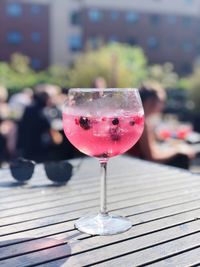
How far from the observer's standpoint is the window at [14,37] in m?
31.7

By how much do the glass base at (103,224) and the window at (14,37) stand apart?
31721mm

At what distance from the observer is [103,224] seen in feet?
3.99

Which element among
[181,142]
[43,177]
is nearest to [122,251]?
[43,177]

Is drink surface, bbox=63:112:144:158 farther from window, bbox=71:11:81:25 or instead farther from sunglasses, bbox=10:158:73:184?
window, bbox=71:11:81:25

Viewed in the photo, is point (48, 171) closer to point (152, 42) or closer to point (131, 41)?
point (131, 41)

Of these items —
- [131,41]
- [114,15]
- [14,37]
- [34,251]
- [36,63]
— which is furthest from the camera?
[131,41]

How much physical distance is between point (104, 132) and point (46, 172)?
58cm

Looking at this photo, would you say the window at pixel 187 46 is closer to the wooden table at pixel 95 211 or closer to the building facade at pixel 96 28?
the building facade at pixel 96 28

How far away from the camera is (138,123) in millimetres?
1236

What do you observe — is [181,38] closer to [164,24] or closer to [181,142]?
[164,24]

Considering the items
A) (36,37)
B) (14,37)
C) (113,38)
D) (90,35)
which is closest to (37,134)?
(14,37)

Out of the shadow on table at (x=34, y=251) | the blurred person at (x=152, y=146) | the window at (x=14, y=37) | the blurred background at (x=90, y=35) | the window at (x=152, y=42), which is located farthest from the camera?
the window at (x=152, y=42)

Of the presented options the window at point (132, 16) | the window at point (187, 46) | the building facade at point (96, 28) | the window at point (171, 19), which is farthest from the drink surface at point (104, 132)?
the window at point (187, 46)

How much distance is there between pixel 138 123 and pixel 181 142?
9.49ft
